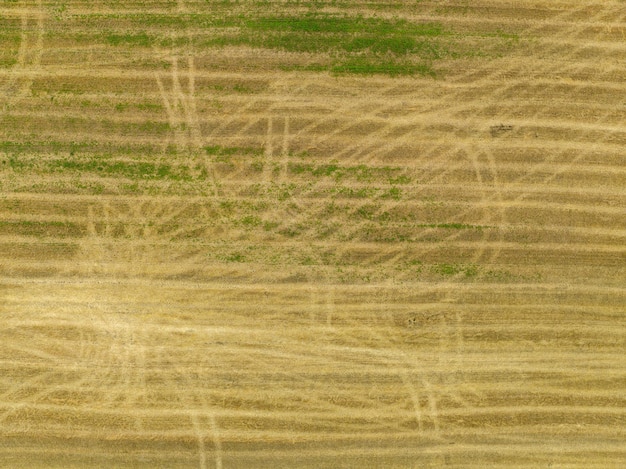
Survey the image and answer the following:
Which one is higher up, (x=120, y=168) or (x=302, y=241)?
(x=120, y=168)

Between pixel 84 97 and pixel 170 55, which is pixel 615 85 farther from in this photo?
pixel 84 97

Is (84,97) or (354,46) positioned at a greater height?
(354,46)

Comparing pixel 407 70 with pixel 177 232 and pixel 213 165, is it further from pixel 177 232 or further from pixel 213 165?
pixel 177 232

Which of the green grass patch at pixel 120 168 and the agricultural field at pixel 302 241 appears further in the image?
the green grass patch at pixel 120 168

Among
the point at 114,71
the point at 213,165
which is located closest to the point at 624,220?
the point at 213,165

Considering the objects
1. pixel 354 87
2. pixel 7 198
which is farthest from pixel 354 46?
pixel 7 198

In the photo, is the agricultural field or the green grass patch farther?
the green grass patch

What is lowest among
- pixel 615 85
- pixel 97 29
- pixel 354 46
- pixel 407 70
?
pixel 615 85
